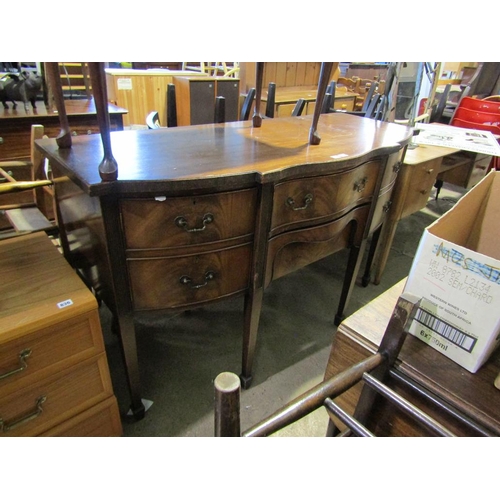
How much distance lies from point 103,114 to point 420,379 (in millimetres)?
758

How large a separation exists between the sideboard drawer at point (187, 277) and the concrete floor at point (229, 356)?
81 mm

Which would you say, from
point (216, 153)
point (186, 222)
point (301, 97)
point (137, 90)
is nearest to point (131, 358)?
point (186, 222)

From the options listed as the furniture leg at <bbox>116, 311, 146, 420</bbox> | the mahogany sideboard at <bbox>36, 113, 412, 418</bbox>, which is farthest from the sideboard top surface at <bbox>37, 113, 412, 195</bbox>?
the furniture leg at <bbox>116, 311, 146, 420</bbox>

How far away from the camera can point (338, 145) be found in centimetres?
121

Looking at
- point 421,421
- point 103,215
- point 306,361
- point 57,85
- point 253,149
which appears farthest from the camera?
point 306,361

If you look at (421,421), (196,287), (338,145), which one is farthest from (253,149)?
(421,421)

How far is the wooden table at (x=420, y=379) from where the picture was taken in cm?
49

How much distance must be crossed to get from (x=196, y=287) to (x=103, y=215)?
31 cm

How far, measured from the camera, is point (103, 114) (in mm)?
714

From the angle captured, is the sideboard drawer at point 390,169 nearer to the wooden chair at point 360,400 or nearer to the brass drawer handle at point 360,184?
the brass drawer handle at point 360,184

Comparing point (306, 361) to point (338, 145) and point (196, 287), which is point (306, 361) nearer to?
point (196, 287)

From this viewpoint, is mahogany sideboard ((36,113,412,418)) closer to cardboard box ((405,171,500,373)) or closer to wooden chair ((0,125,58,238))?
wooden chair ((0,125,58,238))

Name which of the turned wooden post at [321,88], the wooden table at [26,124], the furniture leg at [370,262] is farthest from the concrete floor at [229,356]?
the wooden table at [26,124]

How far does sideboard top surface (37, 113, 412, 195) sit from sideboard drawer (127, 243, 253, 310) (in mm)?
205
